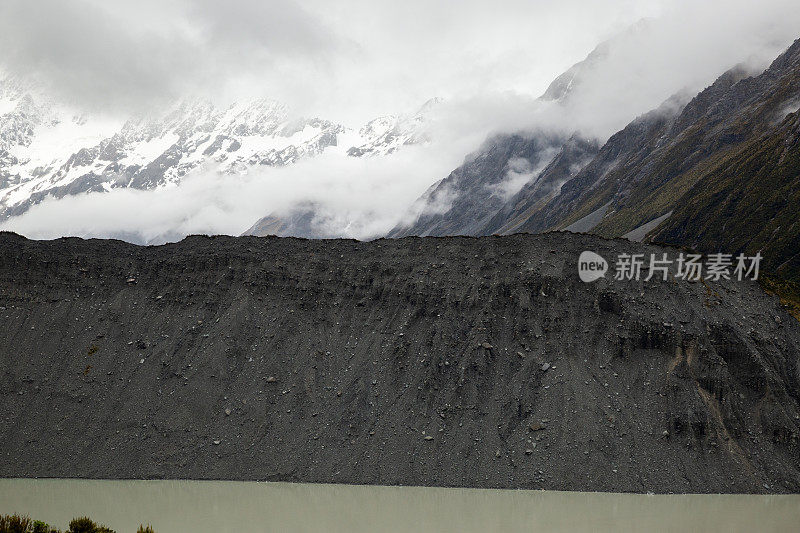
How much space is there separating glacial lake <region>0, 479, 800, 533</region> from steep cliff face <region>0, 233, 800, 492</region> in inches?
48.8

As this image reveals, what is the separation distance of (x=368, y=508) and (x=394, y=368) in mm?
11368

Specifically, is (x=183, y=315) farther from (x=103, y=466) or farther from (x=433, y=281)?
(x=433, y=281)

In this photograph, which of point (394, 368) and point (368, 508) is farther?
point (394, 368)

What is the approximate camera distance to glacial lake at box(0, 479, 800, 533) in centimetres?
3009

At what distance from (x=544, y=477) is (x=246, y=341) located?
854 inches

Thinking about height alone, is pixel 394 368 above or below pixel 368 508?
above

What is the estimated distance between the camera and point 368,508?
3262 cm

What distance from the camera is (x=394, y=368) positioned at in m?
42.6

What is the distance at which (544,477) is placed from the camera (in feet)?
116

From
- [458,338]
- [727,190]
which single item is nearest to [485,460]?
[458,338]

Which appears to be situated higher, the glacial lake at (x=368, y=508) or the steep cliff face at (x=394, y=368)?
the steep cliff face at (x=394, y=368)

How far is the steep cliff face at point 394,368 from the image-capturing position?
1449 inches

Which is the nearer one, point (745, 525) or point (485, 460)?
point (745, 525)

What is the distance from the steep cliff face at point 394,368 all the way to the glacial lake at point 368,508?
1241 mm
